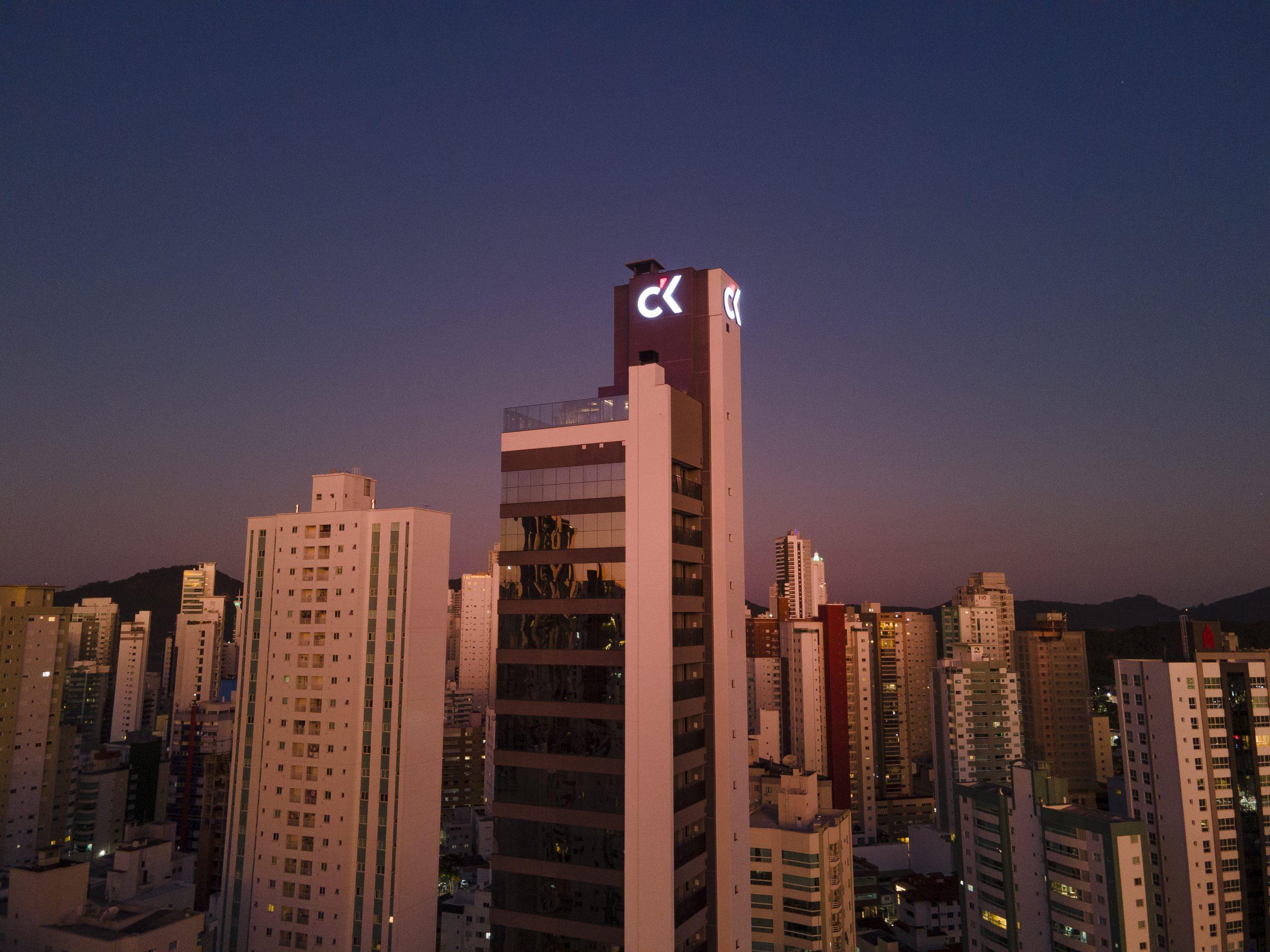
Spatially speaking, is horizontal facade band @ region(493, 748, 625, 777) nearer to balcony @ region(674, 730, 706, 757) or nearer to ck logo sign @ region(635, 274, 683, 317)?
balcony @ region(674, 730, 706, 757)

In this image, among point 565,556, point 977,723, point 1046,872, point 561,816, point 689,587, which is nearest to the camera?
point 561,816

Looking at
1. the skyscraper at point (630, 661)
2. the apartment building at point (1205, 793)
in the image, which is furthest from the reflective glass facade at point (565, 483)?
the apartment building at point (1205, 793)

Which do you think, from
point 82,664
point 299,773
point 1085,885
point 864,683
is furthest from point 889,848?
point 82,664

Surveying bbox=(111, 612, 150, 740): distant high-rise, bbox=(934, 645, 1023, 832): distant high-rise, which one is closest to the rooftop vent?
bbox=(934, 645, 1023, 832): distant high-rise

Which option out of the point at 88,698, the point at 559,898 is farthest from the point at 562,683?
the point at 88,698

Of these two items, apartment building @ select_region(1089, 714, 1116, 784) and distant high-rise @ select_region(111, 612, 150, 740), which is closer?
apartment building @ select_region(1089, 714, 1116, 784)

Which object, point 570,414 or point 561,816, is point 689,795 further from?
point 570,414
